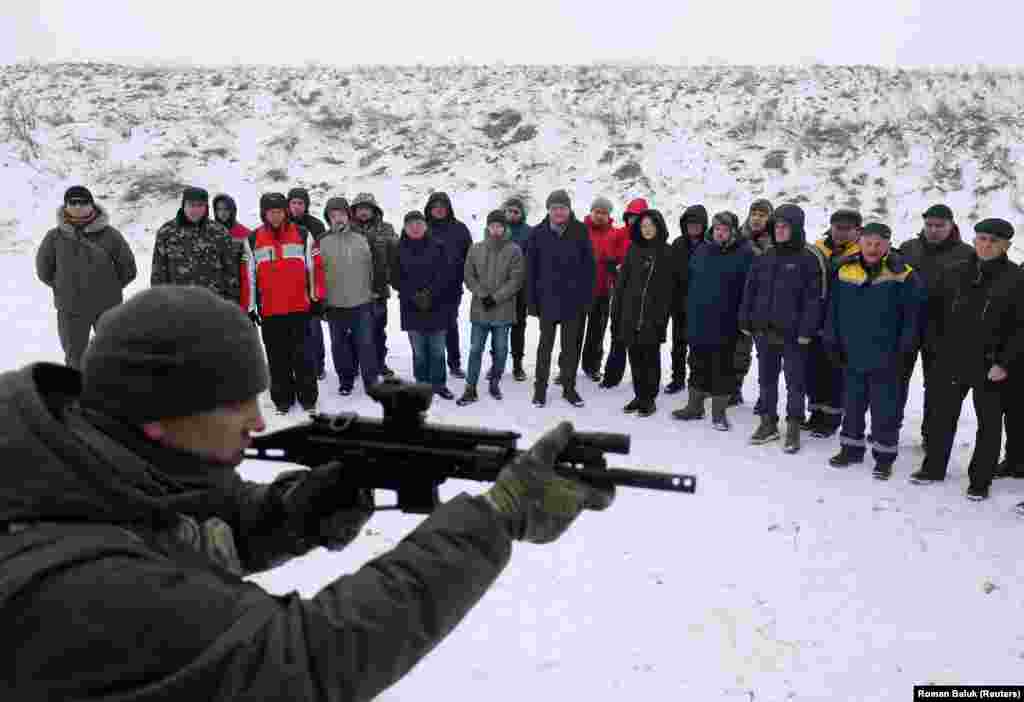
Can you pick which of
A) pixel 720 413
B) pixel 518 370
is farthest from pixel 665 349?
pixel 720 413

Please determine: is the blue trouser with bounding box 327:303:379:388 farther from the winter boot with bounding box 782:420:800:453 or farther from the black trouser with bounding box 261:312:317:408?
the winter boot with bounding box 782:420:800:453

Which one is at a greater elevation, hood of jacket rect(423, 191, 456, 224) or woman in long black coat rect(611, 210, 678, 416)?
hood of jacket rect(423, 191, 456, 224)

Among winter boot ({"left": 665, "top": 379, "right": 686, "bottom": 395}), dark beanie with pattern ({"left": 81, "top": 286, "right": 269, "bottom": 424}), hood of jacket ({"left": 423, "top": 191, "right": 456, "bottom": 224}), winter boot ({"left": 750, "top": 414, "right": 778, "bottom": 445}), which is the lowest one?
winter boot ({"left": 750, "top": 414, "right": 778, "bottom": 445})

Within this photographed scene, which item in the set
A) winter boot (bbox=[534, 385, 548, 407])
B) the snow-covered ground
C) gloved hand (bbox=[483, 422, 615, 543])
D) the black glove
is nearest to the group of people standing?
winter boot (bbox=[534, 385, 548, 407])

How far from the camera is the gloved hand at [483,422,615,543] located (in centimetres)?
142

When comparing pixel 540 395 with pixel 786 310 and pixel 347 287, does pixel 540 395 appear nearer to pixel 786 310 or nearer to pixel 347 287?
pixel 347 287

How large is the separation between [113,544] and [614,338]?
23.1 feet

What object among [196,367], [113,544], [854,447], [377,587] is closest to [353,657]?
[377,587]

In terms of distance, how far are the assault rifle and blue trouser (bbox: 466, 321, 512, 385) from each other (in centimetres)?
569

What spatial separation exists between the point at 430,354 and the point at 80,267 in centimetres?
342

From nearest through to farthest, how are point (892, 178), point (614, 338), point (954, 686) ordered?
point (954, 686) → point (614, 338) → point (892, 178)

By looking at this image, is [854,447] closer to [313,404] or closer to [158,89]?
[313,404]

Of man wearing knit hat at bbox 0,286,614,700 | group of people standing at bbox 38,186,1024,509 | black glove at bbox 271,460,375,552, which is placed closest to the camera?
man wearing knit hat at bbox 0,286,614,700

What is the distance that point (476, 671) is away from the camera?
11.6 feet
